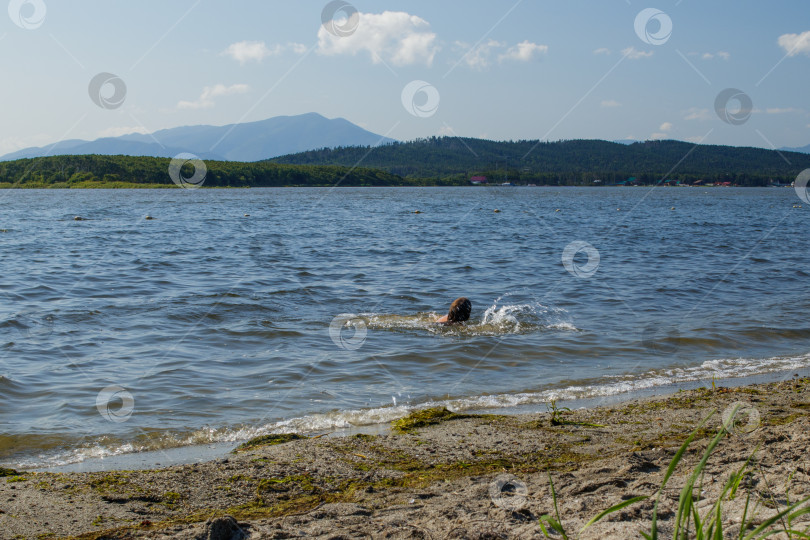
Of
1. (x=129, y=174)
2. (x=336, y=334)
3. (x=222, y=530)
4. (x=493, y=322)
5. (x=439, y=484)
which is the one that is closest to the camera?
(x=222, y=530)

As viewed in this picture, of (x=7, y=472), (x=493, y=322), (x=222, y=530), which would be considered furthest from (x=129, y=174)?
(x=222, y=530)

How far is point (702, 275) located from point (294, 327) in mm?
13956

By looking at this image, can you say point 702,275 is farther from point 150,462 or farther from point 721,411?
point 150,462

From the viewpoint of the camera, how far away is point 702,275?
20062mm

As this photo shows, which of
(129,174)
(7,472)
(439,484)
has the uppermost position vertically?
(129,174)

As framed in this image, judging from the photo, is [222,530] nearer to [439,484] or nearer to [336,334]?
[439,484]

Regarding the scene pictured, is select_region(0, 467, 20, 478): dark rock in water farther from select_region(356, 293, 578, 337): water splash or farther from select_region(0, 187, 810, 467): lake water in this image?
select_region(356, 293, 578, 337): water splash

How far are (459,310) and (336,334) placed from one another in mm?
2563

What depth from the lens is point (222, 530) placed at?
150 inches

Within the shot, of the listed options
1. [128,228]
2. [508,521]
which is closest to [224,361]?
[508,521]

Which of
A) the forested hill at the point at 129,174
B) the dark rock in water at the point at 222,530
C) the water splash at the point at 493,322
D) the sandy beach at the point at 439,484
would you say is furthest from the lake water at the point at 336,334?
the forested hill at the point at 129,174

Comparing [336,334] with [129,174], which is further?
[129,174]

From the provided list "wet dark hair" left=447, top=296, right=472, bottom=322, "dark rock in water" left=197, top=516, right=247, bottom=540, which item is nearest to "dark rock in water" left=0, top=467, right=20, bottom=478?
"dark rock in water" left=197, top=516, right=247, bottom=540

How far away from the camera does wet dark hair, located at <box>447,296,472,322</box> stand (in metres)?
12.7
